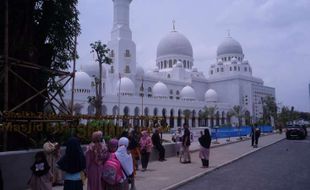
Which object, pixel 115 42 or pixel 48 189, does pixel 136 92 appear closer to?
pixel 115 42

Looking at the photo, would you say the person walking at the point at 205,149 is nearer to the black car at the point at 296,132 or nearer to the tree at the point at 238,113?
the black car at the point at 296,132

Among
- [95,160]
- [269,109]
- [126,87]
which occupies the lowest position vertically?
[95,160]

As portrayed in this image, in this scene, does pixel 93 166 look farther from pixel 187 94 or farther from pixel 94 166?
pixel 187 94

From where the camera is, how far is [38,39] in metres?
12.4

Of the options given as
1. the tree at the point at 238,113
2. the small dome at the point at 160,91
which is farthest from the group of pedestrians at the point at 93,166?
the small dome at the point at 160,91

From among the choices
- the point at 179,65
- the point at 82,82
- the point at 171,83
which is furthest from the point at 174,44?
the point at 82,82

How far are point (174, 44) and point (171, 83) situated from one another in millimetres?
8987

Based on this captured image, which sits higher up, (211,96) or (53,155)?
(211,96)

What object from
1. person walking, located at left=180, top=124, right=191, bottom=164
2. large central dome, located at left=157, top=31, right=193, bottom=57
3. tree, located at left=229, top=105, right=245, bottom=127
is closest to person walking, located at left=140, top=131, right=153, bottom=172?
person walking, located at left=180, top=124, right=191, bottom=164

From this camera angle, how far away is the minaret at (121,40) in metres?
53.8

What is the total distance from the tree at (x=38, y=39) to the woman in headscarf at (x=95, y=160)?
5674 millimetres

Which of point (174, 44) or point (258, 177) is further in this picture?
point (174, 44)

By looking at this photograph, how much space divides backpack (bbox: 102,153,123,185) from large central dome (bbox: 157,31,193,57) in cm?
6515

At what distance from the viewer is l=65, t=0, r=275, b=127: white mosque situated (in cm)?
4934
